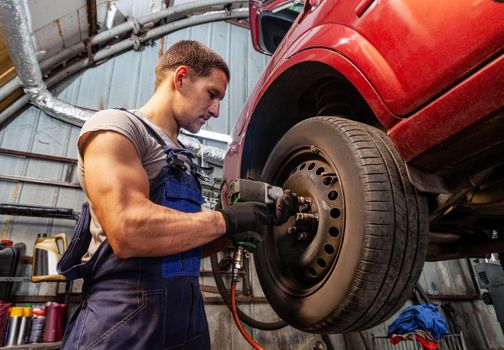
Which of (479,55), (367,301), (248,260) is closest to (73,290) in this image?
(248,260)

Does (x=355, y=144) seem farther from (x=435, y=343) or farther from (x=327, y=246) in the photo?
(x=435, y=343)

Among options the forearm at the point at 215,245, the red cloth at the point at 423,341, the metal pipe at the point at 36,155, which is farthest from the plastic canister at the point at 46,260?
the red cloth at the point at 423,341

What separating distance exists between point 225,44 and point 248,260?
11.0 feet

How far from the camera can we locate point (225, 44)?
14.9 ft

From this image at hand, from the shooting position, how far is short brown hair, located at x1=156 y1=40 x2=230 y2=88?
1180 millimetres

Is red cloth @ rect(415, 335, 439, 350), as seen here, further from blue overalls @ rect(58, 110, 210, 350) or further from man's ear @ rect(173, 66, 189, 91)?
man's ear @ rect(173, 66, 189, 91)

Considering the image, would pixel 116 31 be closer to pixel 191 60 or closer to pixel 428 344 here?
pixel 191 60

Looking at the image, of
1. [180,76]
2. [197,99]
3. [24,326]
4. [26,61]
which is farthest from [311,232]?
[26,61]

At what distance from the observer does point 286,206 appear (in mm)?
928

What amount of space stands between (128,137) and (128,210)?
0.24 metres

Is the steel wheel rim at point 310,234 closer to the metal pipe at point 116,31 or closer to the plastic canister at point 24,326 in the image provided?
the plastic canister at point 24,326

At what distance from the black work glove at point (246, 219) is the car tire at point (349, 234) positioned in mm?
110

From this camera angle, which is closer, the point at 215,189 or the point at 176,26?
the point at 215,189

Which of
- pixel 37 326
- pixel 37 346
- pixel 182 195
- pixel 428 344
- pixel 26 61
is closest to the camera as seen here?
pixel 182 195
